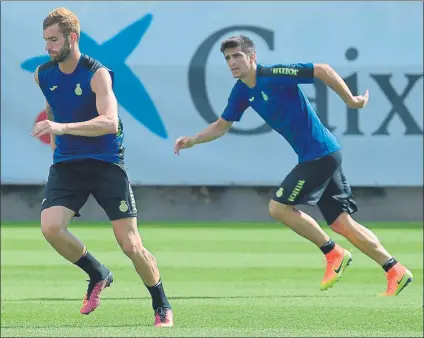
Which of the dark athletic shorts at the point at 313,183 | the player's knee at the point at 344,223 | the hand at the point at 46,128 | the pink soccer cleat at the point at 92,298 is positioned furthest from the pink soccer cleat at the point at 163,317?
the player's knee at the point at 344,223

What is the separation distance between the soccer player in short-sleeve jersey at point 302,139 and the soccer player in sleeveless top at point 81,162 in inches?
64.1

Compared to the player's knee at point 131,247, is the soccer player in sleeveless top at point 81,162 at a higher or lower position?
higher

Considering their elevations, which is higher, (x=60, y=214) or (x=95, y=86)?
(x=95, y=86)

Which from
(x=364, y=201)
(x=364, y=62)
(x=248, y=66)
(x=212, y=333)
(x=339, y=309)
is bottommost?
(x=364, y=201)

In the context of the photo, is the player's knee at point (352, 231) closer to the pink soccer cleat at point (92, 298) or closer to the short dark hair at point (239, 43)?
the short dark hair at point (239, 43)

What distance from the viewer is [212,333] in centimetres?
743

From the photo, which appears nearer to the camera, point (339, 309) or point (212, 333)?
point (212, 333)

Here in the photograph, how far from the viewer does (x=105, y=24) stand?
69.3ft

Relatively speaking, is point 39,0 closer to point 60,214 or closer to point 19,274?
point 19,274

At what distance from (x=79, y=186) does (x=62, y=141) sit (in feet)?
1.07

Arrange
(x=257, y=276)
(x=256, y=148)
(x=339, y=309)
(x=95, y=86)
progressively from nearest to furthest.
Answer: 1. (x=95, y=86)
2. (x=339, y=309)
3. (x=257, y=276)
4. (x=256, y=148)

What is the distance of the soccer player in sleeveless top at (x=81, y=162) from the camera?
8008 mm

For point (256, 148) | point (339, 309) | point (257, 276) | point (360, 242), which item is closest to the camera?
point (339, 309)

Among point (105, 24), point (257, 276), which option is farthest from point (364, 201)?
point (257, 276)
